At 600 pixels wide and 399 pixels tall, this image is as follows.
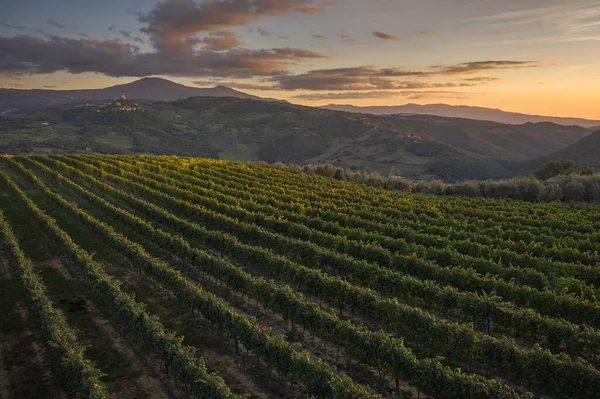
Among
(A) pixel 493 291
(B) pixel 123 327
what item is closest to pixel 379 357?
A: (A) pixel 493 291

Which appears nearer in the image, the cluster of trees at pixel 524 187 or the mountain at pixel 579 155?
the cluster of trees at pixel 524 187

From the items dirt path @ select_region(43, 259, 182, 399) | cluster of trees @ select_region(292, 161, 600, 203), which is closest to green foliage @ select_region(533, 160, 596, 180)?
cluster of trees @ select_region(292, 161, 600, 203)

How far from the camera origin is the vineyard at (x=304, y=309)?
1322cm

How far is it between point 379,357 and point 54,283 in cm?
1939

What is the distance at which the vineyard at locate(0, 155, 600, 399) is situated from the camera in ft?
43.4

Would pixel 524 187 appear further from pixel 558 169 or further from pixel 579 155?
pixel 579 155

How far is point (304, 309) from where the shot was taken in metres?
16.8

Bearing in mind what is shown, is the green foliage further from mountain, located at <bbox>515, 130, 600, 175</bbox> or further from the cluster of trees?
mountain, located at <bbox>515, 130, 600, 175</bbox>

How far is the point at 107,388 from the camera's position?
13711 mm

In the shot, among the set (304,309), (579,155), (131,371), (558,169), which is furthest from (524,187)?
(579,155)

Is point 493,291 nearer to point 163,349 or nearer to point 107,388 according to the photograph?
point 163,349

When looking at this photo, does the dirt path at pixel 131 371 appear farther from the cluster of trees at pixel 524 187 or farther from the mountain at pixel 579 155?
the mountain at pixel 579 155

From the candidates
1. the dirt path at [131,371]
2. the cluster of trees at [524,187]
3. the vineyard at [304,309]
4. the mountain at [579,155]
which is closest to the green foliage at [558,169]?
the cluster of trees at [524,187]

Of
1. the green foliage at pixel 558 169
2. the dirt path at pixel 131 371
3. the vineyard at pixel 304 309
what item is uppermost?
the green foliage at pixel 558 169
